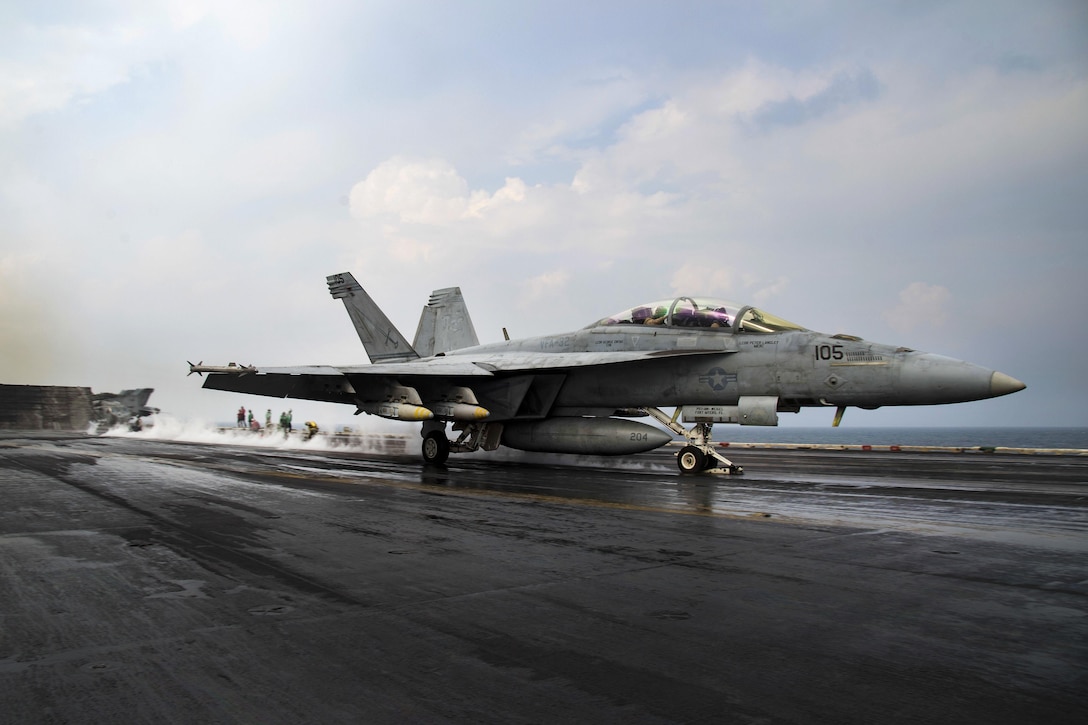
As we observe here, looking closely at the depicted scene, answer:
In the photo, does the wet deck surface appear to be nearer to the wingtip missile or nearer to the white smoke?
the wingtip missile

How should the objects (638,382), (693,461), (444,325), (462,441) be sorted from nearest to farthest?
(693,461)
(638,382)
(462,441)
(444,325)

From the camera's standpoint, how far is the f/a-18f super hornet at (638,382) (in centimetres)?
1240

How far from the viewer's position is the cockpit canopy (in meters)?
14.0

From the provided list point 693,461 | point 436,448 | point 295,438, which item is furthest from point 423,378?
point 295,438

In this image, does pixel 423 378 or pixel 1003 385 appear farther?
pixel 423 378

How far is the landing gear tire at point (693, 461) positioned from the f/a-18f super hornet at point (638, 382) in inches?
0.8

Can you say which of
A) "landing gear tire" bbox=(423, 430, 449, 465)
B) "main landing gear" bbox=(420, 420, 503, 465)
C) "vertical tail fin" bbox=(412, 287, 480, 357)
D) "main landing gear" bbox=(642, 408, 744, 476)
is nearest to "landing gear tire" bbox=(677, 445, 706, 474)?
"main landing gear" bbox=(642, 408, 744, 476)

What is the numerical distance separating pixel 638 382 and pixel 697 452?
1.90m

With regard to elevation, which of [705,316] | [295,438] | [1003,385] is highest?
[705,316]

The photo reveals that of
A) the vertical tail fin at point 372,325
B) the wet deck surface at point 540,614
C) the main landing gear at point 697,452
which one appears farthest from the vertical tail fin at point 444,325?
the wet deck surface at point 540,614

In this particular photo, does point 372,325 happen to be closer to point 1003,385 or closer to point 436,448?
point 436,448

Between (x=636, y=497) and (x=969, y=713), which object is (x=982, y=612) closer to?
(x=969, y=713)

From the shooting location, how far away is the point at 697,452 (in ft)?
47.2

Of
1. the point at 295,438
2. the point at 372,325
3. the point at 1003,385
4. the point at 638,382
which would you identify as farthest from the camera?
the point at 295,438
